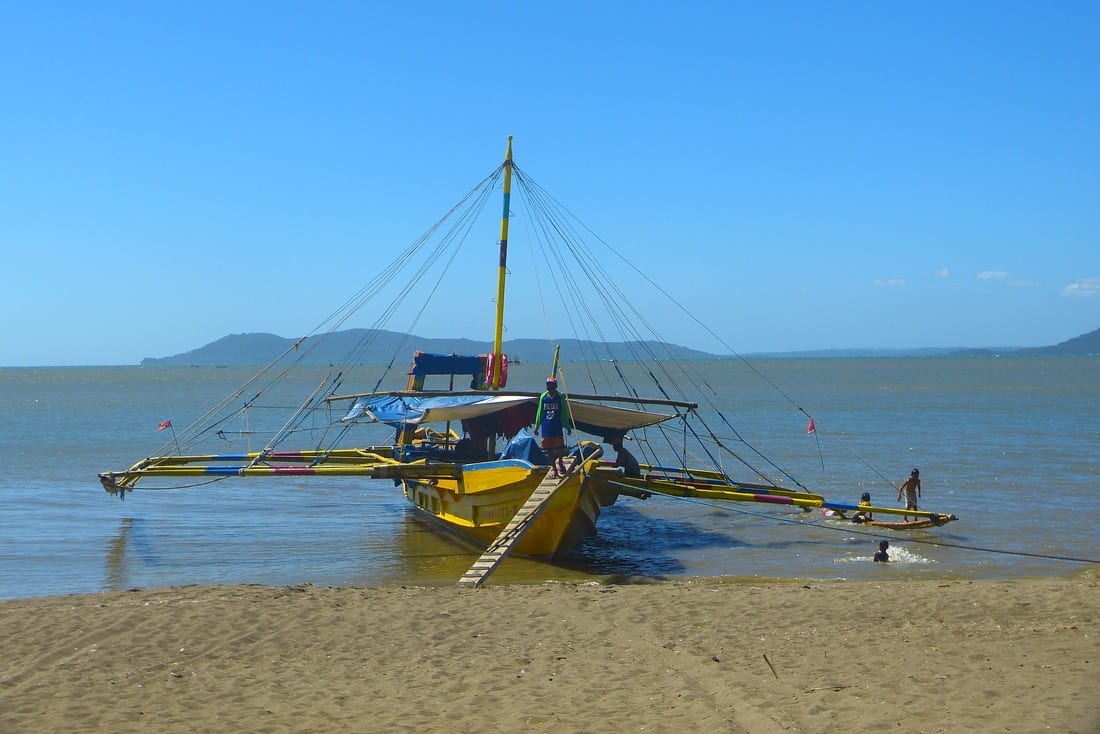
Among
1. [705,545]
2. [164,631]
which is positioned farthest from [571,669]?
[705,545]

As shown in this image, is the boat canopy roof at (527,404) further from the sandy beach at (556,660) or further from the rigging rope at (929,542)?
the sandy beach at (556,660)

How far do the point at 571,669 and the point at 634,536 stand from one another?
34.4 feet

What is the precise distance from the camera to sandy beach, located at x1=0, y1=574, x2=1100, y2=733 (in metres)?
7.67

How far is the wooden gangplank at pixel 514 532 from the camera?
13.0 m

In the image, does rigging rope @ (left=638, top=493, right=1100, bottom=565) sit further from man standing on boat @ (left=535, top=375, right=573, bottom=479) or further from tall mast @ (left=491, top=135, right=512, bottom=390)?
tall mast @ (left=491, top=135, right=512, bottom=390)

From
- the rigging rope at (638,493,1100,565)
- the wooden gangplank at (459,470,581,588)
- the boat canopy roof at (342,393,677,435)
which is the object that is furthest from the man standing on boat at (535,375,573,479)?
the boat canopy roof at (342,393,677,435)

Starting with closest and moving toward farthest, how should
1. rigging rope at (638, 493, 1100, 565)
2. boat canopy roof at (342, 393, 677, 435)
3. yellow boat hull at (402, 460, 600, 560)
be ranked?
Answer: yellow boat hull at (402, 460, 600, 560) < rigging rope at (638, 493, 1100, 565) < boat canopy roof at (342, 393, 677, 435)

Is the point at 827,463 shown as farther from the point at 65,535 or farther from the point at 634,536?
the point at 65,535

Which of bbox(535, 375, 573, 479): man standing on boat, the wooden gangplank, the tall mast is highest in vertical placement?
the tall mast

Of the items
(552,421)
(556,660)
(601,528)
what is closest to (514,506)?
(552,421)

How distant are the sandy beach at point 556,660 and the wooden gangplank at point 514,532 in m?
0.54

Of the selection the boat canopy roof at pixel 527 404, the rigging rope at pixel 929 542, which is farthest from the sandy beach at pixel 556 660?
the boat canopy roof at pixel 527 404

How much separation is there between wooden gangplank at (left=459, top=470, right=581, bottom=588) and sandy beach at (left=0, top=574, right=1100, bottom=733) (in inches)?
21.4

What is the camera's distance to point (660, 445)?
38.3 metres
